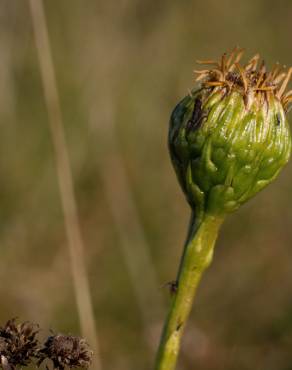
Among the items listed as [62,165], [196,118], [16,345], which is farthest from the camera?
[62,165]

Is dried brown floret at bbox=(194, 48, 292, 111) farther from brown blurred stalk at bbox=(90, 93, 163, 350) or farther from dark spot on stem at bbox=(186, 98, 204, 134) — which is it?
brown blurred stalk at bbox=(90, 93, 163, 350)

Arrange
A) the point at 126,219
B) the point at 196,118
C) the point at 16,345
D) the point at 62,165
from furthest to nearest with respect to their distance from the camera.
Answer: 1. the point at 126,219
2. the point at 62,165
3. the point at 196,118
4. the point at 16,345

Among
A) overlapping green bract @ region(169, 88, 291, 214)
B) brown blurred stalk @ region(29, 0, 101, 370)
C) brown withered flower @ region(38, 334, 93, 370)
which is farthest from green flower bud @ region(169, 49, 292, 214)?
brown blurred stalk @ region(29, 0, 101, 370)

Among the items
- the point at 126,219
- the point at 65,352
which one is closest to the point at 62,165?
the point at 126,219

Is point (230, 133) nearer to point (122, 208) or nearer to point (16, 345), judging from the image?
point (16, 345)

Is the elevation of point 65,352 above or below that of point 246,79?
below

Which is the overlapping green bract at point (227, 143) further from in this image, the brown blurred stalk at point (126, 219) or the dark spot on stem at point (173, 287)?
the brown blurred stalk at point (126, 219)

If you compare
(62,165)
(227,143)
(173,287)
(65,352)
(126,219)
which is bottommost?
(65,352)
